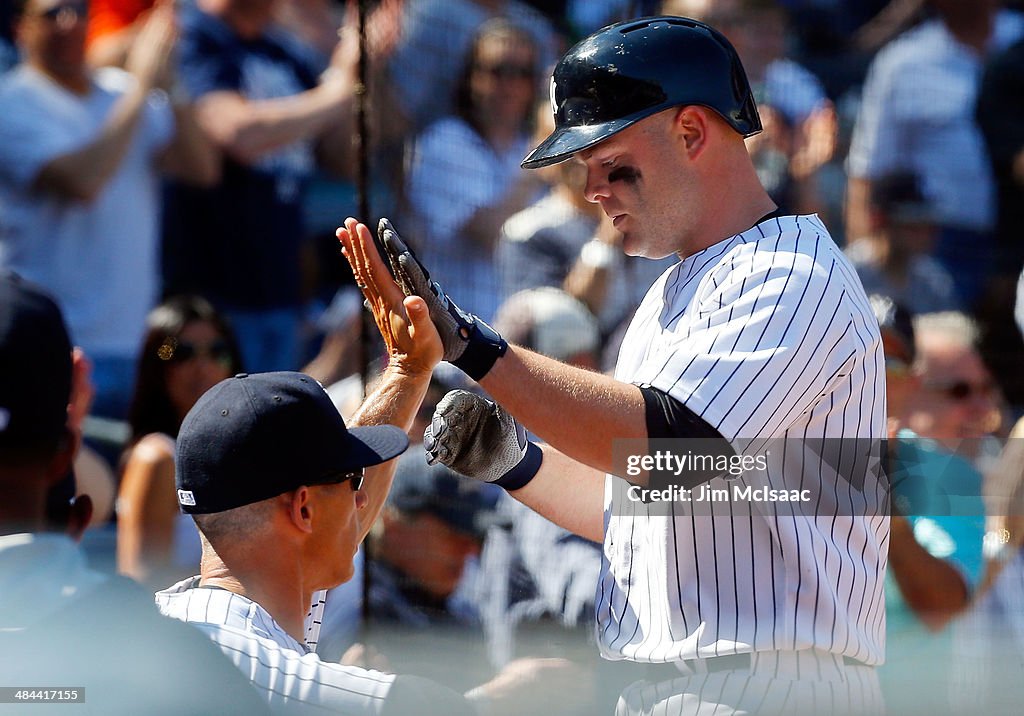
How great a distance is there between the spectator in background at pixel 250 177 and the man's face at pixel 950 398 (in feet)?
7.49

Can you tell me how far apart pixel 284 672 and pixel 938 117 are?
435 centimetres

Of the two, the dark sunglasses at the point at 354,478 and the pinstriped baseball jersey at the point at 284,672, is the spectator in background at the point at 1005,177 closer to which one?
the dark sunglasses at the point at 354,478

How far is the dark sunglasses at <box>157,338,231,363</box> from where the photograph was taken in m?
4.36

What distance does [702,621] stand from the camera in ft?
6.95

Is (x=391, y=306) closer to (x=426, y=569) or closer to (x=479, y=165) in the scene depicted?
(x=426, y=569)

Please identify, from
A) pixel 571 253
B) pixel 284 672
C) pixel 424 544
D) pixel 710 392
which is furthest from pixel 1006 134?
pixel 284 672

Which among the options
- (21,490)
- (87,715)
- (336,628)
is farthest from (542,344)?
(87,715)

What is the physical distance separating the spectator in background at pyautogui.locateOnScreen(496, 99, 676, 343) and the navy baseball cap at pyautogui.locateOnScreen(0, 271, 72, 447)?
2.58m

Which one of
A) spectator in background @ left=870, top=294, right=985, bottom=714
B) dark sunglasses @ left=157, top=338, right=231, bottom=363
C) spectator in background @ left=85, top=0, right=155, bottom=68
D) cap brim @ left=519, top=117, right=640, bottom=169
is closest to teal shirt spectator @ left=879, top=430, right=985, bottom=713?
spectator in background @ left=870, top=294, right=985, bottom=714

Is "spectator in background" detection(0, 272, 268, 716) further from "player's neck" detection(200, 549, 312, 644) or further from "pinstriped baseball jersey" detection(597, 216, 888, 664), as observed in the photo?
"pinstriped baseball jersey" detection(597, 216, 888, 664)

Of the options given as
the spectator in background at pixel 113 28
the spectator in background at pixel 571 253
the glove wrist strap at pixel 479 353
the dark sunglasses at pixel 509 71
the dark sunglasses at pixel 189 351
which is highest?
the spectator in background at pixel 113 28

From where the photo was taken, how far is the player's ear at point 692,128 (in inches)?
89.0

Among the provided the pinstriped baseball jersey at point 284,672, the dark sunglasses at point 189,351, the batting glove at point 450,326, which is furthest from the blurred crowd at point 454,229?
the pinstriped baseball jersey at point 284,672

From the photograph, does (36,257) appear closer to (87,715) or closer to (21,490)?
(21,490)
